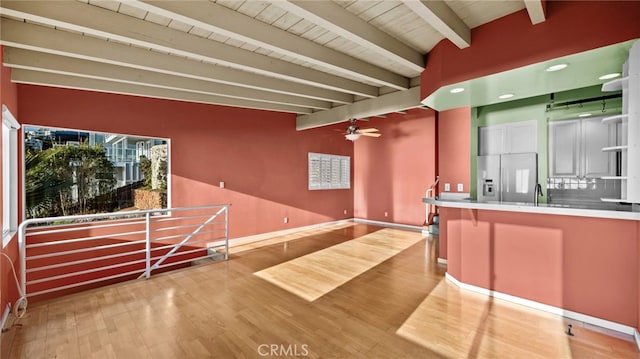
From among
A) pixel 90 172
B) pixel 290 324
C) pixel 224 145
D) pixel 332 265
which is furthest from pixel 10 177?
pixel 332 265

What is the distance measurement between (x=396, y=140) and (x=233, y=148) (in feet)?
13.5

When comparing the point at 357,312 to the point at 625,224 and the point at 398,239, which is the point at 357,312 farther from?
the point at 398,239

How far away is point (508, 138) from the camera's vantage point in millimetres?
4188

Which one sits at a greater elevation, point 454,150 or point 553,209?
point 454,150

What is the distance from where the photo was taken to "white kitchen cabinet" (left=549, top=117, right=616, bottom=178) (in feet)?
11.8

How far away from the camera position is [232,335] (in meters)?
2.40

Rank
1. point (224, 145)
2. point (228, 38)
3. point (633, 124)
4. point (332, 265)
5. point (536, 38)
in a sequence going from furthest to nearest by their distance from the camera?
point (224, 145) → point (332, 265) → point (228, 38) → point (536, 38) → point (633, 124)

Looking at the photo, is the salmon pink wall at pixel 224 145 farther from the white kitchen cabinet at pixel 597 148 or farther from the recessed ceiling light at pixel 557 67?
the white kitchen cabinet at pixel 597 148

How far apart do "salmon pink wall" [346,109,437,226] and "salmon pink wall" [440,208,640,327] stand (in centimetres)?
359

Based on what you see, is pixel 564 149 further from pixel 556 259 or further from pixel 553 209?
pixel 556 259

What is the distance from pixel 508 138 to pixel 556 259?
2.14 m

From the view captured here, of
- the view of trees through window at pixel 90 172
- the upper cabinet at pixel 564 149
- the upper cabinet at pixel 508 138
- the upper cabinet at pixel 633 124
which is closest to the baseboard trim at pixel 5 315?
the view of trees through window at pixel 90 172

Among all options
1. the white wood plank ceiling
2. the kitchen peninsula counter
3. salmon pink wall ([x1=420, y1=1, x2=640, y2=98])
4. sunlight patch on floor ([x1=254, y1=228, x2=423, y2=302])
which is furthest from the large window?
the kitchen peninsula counter

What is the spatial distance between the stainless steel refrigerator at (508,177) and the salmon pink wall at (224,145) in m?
4.00
